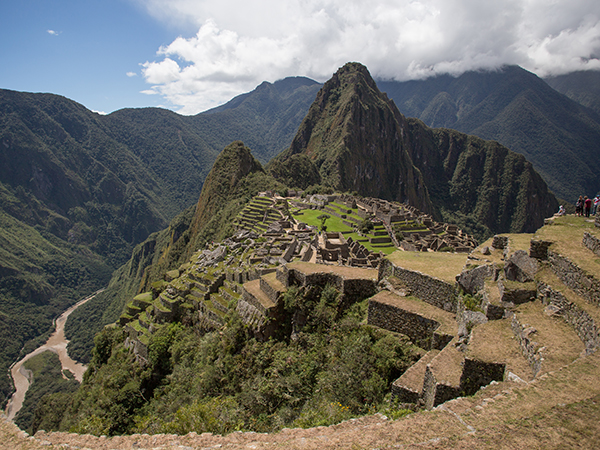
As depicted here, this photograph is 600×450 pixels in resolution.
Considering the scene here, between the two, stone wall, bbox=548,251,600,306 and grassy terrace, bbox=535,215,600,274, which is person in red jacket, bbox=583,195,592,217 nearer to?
grassy terrace, bbox=535,215,600,274

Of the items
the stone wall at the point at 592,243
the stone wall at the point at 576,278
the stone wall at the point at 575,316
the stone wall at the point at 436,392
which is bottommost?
the stone wall at the point at 436,392

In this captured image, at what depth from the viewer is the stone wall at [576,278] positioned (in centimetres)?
666

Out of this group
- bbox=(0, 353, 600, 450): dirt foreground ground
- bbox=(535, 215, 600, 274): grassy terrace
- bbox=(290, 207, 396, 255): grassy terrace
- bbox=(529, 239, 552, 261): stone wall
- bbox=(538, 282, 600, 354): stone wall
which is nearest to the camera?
bbox=(0, 353, 600, 450): dirt foreground ground

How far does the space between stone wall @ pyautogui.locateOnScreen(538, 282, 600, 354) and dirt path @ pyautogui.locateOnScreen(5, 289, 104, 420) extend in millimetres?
81478

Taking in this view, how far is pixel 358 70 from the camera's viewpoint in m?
200

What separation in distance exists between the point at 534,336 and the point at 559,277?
2312 mm

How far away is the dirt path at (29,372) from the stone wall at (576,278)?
81.8 m

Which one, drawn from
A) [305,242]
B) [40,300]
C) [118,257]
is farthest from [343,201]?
[118,257]

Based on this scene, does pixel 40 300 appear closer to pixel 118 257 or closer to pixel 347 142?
pixel 118 257

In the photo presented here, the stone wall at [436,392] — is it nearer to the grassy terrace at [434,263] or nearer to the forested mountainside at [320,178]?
the grassy terrace at [434,263]

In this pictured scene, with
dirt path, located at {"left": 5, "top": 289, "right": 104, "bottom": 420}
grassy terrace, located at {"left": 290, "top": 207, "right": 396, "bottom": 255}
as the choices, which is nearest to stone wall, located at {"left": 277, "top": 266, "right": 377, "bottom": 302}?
grassy terrace, located at {"left": 290, "top": 207, "right": 396, "bottom": 255}

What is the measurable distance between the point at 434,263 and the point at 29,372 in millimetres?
100862

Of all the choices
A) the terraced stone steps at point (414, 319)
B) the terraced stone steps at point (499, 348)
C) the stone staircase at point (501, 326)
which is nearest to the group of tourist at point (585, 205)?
the stone staircase at point (501, 326)

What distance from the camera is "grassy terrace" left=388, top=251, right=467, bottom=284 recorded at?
1080 cm
